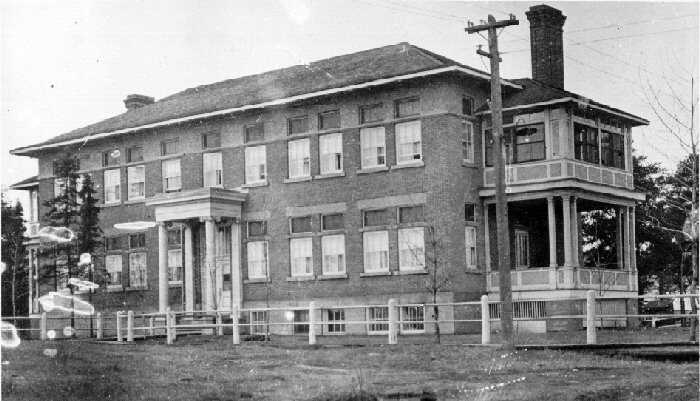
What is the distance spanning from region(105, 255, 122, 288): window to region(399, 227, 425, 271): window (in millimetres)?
13662

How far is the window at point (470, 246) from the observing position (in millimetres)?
31297

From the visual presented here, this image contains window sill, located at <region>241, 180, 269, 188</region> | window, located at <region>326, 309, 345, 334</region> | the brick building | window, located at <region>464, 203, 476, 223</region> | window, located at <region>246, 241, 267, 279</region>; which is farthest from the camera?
window, located at <region>246, 241, 267, 279</region>

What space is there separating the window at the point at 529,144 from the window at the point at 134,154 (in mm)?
15949

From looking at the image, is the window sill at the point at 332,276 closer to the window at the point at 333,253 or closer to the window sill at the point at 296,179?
the window at the point at 333,253

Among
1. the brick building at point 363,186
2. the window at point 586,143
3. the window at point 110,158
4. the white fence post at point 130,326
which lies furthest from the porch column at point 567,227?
the window at point 110,158

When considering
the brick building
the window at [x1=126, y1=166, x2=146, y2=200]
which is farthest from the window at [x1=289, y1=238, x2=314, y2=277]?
the window at [x1=126, y1=166, x2=146, y2=200]

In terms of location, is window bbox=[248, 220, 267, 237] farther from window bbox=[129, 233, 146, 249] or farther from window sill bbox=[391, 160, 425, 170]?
window sill bbox=[391, 160, 425, 170]

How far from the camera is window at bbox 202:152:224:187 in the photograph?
36250 millimetres

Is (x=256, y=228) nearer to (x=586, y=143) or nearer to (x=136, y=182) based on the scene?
(x=136, y=182)

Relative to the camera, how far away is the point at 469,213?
Result: 104ft

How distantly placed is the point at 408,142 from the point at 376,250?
388 cm

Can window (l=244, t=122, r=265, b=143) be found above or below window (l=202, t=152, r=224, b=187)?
above

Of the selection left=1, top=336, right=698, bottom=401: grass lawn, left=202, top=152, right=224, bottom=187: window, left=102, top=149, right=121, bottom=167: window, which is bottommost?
left=1, top=336, right=698, bottom=401: grass lawn

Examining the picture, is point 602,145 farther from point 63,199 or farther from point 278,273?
point 63,199
